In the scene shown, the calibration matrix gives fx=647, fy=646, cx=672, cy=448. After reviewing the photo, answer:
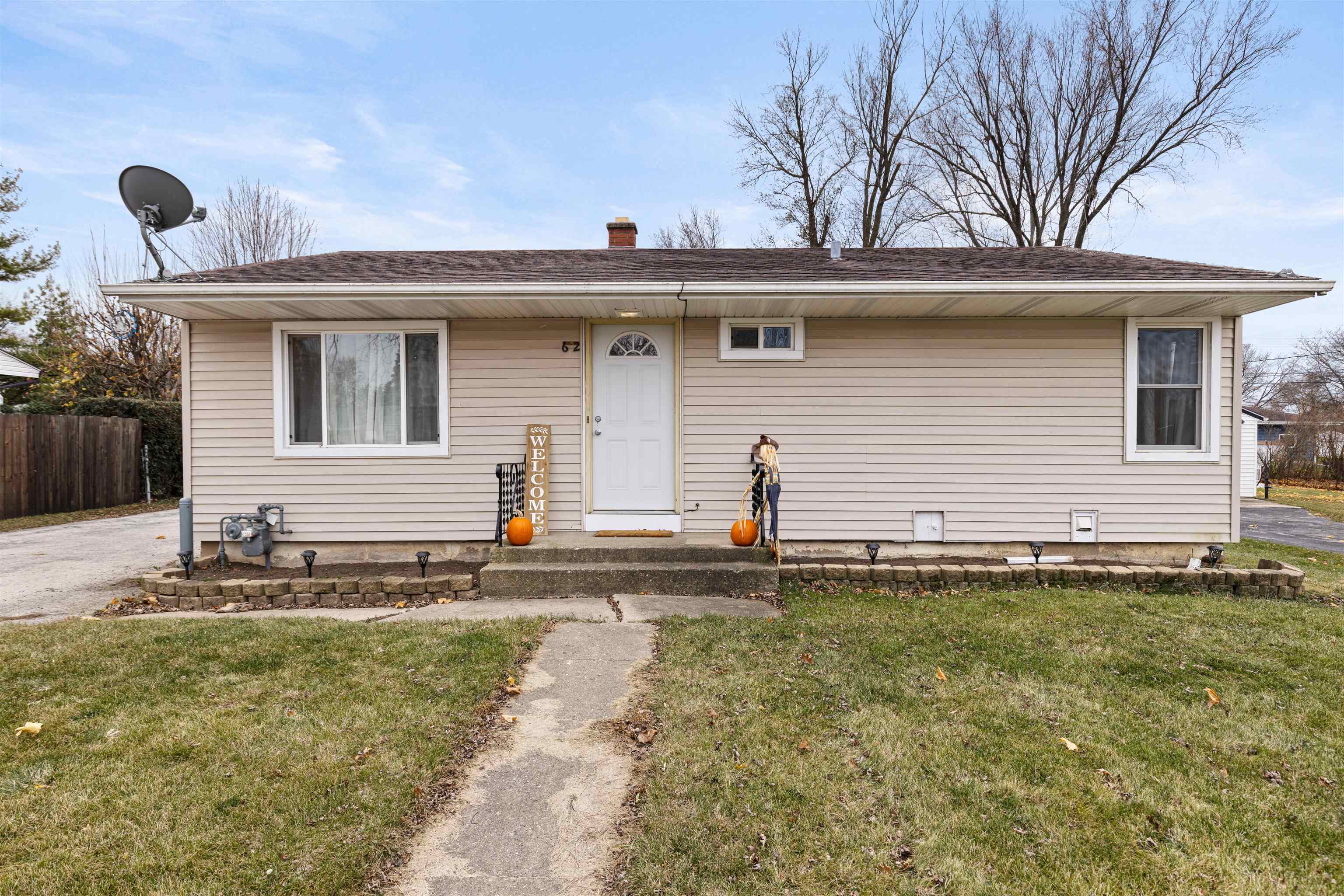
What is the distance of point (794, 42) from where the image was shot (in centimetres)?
1692

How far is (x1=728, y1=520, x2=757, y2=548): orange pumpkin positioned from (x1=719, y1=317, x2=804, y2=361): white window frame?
5.52 ft

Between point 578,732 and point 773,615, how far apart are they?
2.12m

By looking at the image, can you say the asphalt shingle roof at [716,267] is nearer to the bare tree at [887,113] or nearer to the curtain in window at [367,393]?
the curtain in window at [367,393]

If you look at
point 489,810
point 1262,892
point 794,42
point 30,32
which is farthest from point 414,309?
point 794,42

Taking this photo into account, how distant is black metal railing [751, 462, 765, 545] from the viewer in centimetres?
605

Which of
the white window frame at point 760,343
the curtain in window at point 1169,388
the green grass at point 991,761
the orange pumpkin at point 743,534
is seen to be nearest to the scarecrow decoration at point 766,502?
the orange pumpkin at point 743,534

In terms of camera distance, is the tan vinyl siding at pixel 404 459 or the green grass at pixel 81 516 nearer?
the tan vinyl siding at pixel 404 459

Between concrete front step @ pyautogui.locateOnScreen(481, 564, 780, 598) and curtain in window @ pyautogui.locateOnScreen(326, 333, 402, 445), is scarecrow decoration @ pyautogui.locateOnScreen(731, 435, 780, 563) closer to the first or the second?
concrete front step @ pyautogui.locateOnScreen(481, 564, 780, 598)

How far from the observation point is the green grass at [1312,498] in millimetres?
13895

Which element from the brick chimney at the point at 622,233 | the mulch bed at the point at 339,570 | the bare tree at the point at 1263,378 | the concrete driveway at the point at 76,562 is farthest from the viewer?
the bare tree at the point at 1263,378

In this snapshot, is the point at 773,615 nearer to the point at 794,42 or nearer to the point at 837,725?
the point at 837,725

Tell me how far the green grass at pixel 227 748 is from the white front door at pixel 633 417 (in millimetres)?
2353

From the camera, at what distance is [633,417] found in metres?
6.57

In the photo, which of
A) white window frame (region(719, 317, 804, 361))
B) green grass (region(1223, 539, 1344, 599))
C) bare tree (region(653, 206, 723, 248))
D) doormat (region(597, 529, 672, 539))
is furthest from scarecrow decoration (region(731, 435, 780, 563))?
bare tree (region(653, 206, 723, 248))
